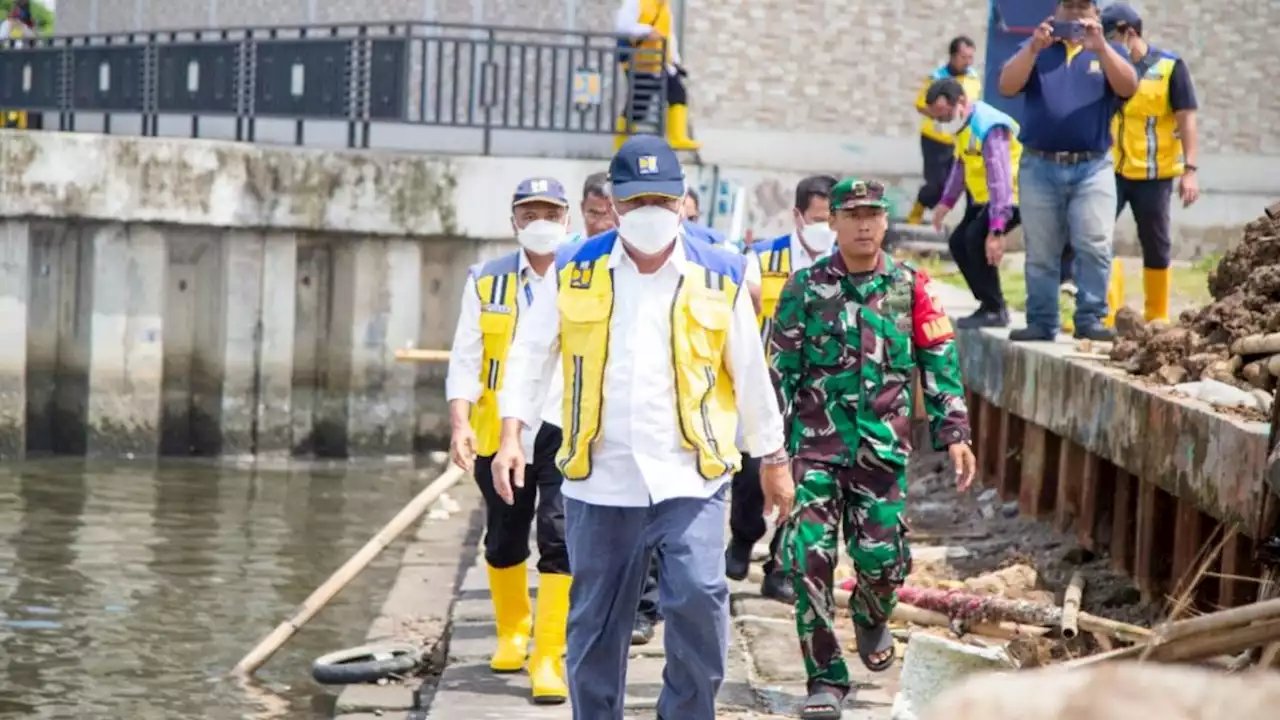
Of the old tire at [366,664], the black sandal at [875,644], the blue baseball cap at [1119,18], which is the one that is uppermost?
the blue baseball cap at [1119,18]

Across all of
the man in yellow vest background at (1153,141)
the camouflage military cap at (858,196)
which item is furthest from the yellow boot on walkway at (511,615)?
the man in yellow vest background at (1153,141)

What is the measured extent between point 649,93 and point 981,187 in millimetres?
9511

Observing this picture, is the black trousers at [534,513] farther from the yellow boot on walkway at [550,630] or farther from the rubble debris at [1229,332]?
the rubble debris at [1229,332]

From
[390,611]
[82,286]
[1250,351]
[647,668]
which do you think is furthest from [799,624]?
[82,286]

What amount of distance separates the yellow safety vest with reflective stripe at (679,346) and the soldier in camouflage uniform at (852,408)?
1.12 metres

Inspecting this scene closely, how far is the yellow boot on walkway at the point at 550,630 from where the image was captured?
7.91 meters

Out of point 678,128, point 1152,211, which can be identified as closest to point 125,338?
point 678,128

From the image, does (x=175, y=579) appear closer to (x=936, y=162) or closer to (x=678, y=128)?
(x=936, y=162)

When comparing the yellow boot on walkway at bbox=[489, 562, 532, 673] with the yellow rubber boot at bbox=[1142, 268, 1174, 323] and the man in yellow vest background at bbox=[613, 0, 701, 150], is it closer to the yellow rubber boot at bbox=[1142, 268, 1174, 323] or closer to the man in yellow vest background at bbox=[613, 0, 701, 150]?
the yellow rubber boot at bbox=[1142, 268, 1174, 323]

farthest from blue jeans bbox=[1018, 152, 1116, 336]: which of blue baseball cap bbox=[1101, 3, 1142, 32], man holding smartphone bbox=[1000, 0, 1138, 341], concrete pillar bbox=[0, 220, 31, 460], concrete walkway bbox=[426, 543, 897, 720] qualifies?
concrete pillar bbox=[0, 220, 31, 460]

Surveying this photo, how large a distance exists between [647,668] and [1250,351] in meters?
2.71

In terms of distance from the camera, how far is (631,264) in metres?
6.31

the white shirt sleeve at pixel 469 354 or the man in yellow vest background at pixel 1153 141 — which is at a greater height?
the man in yellow vest background at pixel 1153 141

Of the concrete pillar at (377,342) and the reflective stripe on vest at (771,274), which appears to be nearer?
the reflective stripe on vest at (771,274)
